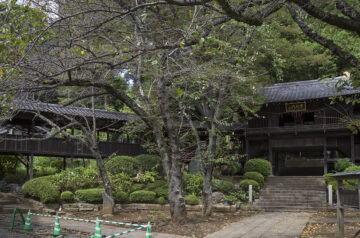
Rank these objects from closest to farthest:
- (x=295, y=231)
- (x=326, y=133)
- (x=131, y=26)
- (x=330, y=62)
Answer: (x=295, y=231) < (x=131, y=26) < (x=326, y=133) < (x=330, y=62)

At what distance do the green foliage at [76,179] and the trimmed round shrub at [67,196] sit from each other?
820mm

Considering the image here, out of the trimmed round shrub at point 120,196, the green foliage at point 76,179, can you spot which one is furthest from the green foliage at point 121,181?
the green foliage at point 76,179

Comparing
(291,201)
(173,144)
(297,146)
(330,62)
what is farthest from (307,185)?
(173,144)

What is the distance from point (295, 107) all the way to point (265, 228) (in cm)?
1520

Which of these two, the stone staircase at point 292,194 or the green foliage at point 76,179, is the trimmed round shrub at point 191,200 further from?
the green foliage at point 76,179

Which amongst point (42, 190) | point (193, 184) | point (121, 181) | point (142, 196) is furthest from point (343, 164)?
point (42, 190)

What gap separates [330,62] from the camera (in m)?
29.9

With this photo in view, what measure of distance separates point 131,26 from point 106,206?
26.8 ft

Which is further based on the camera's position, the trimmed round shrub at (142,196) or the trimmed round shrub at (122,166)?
the trimmed round shrub at (122,166)

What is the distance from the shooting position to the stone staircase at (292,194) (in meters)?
20.6

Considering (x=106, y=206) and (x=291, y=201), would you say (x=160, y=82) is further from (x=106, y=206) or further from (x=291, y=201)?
(x=291, y=201)

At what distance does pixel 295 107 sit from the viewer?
87.8 feet

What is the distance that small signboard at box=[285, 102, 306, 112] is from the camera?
26492 mm

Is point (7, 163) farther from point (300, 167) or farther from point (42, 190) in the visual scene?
point (300, 167)
